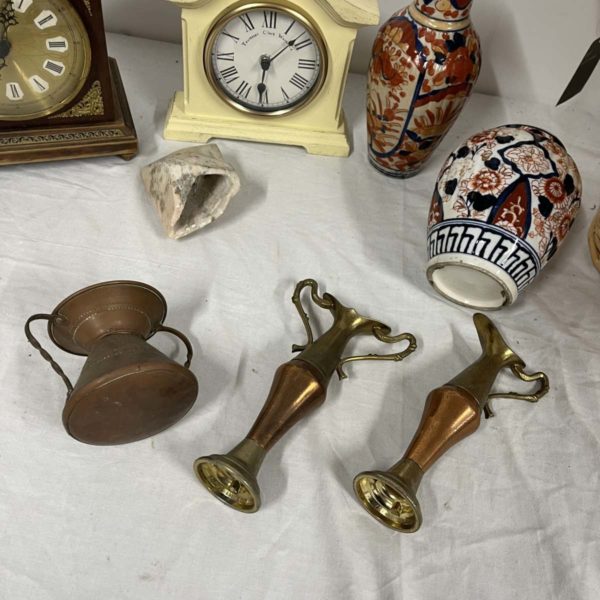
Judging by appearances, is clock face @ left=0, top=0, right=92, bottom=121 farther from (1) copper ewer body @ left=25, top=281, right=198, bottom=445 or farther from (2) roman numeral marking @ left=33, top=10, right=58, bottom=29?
(1) copper ewer body @ left=25, top=281, right=198, bottom=445

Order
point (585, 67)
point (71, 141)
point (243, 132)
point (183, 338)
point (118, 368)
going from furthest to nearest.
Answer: point (243, 132)
point (71, 141)
point (585, 67)
point (183, 338)
point (118, 368)

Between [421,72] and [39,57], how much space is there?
21.8 inches

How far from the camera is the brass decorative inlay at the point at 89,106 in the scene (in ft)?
3.35

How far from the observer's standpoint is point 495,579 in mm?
785

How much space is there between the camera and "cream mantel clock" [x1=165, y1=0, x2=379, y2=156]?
1022 mm

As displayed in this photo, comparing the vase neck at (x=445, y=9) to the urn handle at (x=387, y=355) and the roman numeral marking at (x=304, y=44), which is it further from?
the urn handle at (x=387, y=355)

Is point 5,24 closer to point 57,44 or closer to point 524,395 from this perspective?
point 57,44

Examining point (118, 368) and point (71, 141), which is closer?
point (118, 368)

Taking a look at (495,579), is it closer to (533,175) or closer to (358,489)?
(358,489)

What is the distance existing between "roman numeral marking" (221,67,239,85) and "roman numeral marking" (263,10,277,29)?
9 centimetres

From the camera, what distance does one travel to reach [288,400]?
0.81m

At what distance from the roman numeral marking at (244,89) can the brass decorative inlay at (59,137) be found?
20 centimetres

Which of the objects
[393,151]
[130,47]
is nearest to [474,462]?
[393,151]

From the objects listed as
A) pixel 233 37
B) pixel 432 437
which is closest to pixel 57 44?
pixel 233 37
